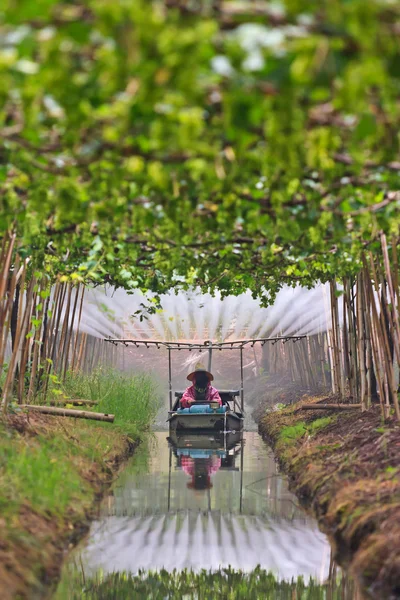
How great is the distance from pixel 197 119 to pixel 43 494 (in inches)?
161

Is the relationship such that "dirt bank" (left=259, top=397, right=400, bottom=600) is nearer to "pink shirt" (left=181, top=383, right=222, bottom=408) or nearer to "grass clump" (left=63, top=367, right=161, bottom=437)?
"grass clump" (left=63, top=367, right=161, bottom=437)

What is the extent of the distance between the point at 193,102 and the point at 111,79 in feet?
1.24

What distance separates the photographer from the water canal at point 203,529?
19.9 ft

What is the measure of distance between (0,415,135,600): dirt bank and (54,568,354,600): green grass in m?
0.23

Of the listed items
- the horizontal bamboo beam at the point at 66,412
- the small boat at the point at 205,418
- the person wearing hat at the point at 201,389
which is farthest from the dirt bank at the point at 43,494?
the person wearing hat at the point at 201,389

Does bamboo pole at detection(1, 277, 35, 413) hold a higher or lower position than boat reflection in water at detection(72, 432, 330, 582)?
higher

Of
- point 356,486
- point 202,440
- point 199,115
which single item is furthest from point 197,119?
point 202,440

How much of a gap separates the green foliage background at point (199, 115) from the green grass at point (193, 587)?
2.50m

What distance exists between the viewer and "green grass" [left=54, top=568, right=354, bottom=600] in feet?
18.2

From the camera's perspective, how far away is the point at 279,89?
3875 millimetres

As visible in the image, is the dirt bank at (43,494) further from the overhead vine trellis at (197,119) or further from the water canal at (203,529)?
the overhead vine trellis at (197,119)

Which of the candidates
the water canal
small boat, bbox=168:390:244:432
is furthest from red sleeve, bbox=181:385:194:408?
the water canal

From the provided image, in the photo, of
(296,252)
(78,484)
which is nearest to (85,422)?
(78,484)

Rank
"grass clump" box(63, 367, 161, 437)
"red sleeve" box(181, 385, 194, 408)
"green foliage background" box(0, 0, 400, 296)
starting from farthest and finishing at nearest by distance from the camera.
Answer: "red sleeve" box(181, 385, 194, 408) → "grass clump" box(63, 367, 161, 437) → "green foliage background" box(0, 0, 400, 296)
